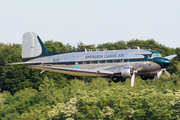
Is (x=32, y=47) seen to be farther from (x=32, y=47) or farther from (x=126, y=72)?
(x=126, y=72)

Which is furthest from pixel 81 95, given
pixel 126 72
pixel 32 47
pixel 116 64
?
pixel 126 72

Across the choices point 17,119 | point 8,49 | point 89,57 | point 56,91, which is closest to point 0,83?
point 8,49

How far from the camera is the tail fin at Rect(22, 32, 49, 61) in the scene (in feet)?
156

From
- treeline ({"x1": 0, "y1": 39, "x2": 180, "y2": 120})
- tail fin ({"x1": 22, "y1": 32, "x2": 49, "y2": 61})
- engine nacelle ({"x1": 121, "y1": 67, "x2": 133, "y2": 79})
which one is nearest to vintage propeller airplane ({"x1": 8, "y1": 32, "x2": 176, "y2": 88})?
engine nacelle ({"x1": 121, "y1": 67, "x2": 133, "y2": 79})

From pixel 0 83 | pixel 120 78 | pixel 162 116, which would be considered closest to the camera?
pixel 120 78

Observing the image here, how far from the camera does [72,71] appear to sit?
39.8 meters

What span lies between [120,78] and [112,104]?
23.3 m

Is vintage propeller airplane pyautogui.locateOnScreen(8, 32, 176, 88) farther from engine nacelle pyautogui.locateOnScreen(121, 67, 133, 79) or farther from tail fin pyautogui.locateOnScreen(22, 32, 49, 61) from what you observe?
tail fin pyautogui.locateOnScreen(22, 32, 49, 61)

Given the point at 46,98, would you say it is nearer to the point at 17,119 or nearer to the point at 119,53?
the point at 17,119

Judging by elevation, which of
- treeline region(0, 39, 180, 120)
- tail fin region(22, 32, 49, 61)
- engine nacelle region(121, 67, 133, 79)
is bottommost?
treeline region(0, 39, 180, 120)

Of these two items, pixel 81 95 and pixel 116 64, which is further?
pixel 81 95

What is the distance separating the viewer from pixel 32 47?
48062 millimetres

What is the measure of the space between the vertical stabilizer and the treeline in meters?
16.2

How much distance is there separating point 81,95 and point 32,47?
2062 centimetres
